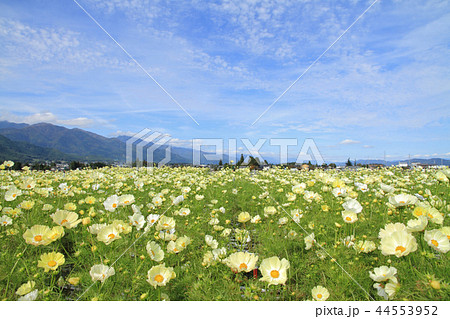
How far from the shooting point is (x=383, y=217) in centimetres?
324

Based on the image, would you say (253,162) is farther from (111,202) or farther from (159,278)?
(159,278)

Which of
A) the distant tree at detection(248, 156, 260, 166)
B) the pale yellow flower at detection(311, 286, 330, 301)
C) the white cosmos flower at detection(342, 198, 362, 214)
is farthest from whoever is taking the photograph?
the distant tree at detection(248, 156, 260, 166)

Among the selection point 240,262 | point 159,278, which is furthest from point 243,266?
point 159,278

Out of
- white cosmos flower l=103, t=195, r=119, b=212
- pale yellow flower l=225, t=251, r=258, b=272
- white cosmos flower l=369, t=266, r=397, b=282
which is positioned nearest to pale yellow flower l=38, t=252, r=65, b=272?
pale yellow flower l=225, t=251, r=258, b=272

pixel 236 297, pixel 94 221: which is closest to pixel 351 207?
pixel 236 297

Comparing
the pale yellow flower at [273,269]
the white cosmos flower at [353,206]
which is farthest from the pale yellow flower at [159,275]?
the white cosmos flower at [353,206]

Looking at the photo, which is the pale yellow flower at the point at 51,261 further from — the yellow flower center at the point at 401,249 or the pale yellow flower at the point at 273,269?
the yellow flower center at the point at 401,249

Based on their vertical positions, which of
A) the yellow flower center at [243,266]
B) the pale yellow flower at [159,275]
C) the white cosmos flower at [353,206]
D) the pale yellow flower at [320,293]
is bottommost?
the pale yellow flower at [320,293]

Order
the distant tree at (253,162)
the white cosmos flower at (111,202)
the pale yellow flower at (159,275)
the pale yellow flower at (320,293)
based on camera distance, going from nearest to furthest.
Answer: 1. the pale yellow flower at (159,275)
2. the pale yellow flower at (320,293)
3. the white cosmos flower at (111,202)
4. the distant tree at (253,162)

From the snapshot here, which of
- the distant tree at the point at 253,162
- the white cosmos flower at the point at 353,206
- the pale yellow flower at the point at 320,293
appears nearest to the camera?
the pale yellow flower at the point at 320,293

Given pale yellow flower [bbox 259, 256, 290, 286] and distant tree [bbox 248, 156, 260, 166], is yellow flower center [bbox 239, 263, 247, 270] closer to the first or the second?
pale yellow flower [bbox 259, 256, 290, 286]

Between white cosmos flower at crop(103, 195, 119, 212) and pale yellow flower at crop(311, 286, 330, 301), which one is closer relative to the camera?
pale yellow flower at crop(311, 286, 330, 301)

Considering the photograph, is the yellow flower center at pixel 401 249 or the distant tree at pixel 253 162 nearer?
the yellow flower center at pixel 401 249

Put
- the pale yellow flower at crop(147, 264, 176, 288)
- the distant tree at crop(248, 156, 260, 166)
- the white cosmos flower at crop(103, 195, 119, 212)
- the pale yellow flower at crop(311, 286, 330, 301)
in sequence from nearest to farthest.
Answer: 1. the pale yellow flower at crop(147, 264, 176, 288)
2. the pale yellow flower at crop(311, 286, 330, 301)
3. the white cosmos flower at crop(103, 195, 119, 212)
4. the distant tree at crop(248, 156, 260, 166)
